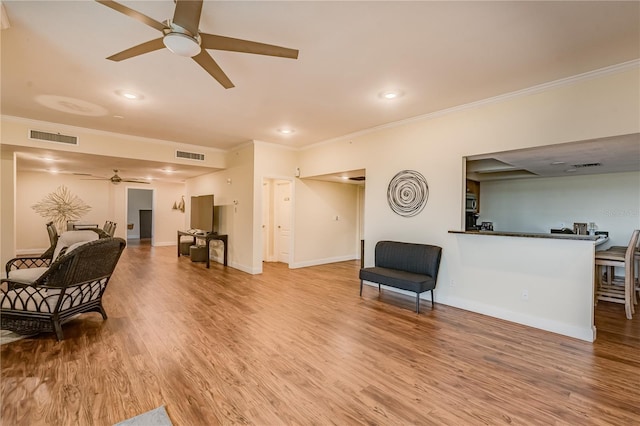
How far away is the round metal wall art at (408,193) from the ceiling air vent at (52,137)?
5695 mm

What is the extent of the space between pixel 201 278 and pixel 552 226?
7.67 meters

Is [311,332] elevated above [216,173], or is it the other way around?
[216,173]

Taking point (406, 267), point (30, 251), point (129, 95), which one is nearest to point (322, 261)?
point (406, 267)

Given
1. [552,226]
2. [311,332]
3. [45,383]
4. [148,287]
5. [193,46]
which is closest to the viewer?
[193,46]

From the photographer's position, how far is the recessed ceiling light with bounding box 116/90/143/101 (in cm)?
362

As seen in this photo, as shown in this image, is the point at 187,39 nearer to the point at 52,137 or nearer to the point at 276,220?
the point at 52,137

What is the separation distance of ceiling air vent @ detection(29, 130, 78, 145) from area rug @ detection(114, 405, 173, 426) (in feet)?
17.3

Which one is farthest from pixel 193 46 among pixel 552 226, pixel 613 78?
pixel 552 226

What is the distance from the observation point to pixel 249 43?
6.91 feet

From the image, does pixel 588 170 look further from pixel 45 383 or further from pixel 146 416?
pixel 45 383

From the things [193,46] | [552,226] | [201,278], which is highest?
[193,46]

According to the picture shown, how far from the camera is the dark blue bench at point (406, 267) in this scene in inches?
155

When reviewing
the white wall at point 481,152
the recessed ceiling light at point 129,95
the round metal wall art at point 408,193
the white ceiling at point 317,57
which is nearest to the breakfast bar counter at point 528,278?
the white wall at point 481,152

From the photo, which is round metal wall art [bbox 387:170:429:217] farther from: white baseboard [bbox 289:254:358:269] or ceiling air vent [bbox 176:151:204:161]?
ceiling air vent [bbox 176:151:204:161]
